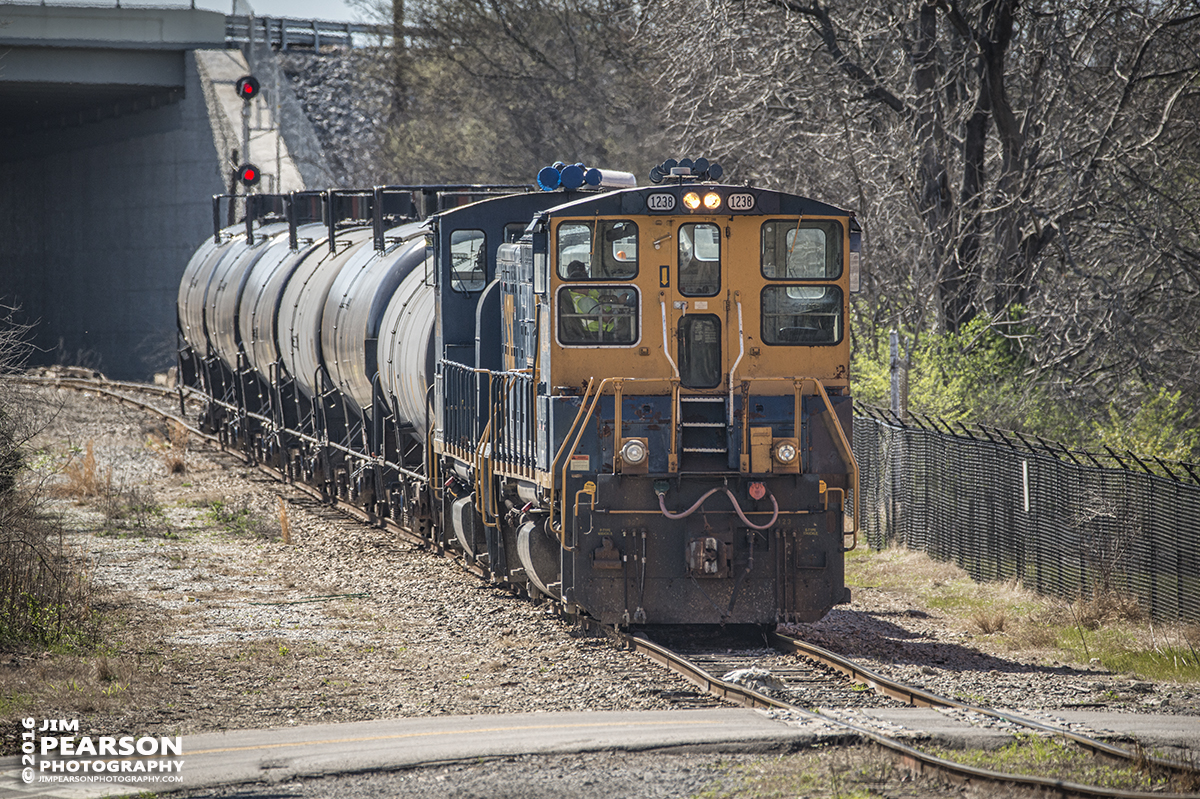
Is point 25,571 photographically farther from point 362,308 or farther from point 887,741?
point 887,741

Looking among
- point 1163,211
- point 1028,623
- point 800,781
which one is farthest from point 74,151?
point 800,781

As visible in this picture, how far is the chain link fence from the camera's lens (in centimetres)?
1273

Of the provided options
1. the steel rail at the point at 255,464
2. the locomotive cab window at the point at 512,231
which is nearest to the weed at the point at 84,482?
the steel rail at the point at 255,464

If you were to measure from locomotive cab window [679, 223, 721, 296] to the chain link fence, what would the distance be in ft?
14.7

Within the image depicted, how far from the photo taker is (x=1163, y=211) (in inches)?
782

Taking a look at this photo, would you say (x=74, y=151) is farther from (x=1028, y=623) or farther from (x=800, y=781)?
(x=800, y=781)

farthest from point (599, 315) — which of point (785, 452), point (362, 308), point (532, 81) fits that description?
point (532, 81)

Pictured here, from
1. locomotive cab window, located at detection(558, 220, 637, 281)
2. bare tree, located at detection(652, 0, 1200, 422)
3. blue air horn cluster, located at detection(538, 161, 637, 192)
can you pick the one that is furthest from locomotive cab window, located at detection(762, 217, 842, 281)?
bare tree, located at detection(652, 0, 1200, 422)

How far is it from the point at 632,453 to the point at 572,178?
3921 mm

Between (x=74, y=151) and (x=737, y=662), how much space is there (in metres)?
41.3

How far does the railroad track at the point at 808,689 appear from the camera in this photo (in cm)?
754

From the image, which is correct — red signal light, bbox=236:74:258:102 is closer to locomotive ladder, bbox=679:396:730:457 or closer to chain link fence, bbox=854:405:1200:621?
chain link fence, bbox=854:405:1200:621

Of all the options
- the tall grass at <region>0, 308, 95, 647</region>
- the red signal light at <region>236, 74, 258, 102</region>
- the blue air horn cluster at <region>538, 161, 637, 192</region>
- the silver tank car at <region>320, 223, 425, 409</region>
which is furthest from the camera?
the red signal light at <region>236, 74, 258, 102</region>

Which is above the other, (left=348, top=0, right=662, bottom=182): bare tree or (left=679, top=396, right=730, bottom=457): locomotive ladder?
(left=348, top=0, right=662, bottom=182): bare tree
